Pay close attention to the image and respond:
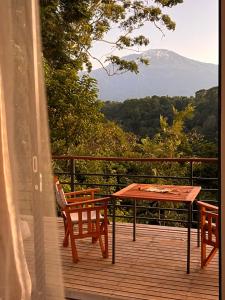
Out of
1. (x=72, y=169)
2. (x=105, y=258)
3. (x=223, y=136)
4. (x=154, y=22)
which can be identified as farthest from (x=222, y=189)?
(x=154, y=22)

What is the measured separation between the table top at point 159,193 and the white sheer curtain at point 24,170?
1.59m

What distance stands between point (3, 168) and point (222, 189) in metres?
0.93

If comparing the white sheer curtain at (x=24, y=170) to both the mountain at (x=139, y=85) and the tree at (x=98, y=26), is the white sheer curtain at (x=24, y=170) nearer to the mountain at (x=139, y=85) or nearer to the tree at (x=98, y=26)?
the tree at (x=98, y=26)

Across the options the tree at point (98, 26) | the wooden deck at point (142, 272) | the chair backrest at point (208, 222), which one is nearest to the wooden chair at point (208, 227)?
the chair backrest at point (208, 222)

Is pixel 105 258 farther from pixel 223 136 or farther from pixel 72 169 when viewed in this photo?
pixel 223 136

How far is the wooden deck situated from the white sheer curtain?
1.04 meters

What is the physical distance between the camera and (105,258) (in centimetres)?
347

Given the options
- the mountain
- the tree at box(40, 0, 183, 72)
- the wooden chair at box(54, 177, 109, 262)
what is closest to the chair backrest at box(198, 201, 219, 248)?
the wooden chair at box(54, 177, 109, 262)

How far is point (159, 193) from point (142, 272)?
0.72 m

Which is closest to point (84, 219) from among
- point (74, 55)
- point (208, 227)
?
point (208, 227)

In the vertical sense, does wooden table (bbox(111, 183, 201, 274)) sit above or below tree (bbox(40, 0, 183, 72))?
below

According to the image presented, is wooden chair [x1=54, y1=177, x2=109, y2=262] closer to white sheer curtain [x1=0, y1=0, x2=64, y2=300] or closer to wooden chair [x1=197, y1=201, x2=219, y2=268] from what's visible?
wooden chair [x1=197, y1=201, x2=219, y2=268]

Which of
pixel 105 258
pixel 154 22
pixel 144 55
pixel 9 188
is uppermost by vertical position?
pixel 154 22

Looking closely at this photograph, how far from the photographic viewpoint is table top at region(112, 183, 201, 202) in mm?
3215
